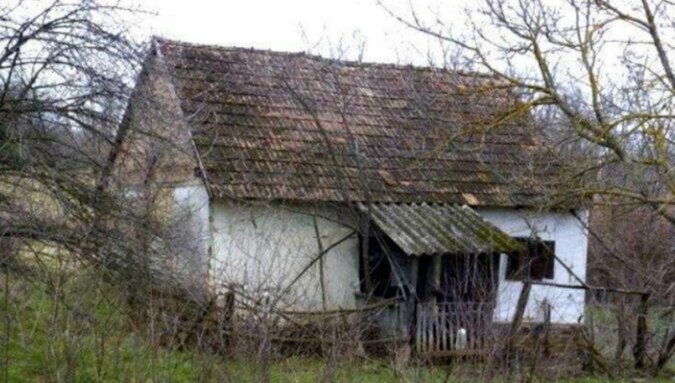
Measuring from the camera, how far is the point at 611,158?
41.6 ft

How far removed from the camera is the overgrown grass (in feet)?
25.6

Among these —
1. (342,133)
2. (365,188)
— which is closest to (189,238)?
(365,188)

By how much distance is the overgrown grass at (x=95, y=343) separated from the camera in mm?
7801

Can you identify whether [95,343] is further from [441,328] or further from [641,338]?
[641,338]

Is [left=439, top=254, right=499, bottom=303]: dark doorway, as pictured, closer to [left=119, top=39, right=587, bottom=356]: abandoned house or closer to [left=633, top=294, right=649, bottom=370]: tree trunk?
[left=119, top=39, right=587, bottom=356]: abandoned house

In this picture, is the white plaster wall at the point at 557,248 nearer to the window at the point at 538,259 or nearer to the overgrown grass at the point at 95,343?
the window at the point at 538,259

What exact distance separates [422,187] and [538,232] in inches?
96.6

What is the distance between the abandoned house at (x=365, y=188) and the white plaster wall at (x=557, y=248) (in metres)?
0.03

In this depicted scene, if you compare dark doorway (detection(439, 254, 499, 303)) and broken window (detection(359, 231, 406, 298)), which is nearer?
dark doorway (detection(439, 254, 499, 303))

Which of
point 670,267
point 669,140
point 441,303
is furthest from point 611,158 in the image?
point 670,267

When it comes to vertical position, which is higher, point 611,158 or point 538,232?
point 611,158

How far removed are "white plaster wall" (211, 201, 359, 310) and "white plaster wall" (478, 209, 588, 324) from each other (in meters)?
2.85

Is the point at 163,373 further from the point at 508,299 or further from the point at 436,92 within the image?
the point at 436,92

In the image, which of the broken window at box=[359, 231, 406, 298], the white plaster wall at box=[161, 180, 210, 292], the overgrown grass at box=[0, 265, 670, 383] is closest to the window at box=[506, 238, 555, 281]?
the broken window at box=[359, 231, 406, 298]
